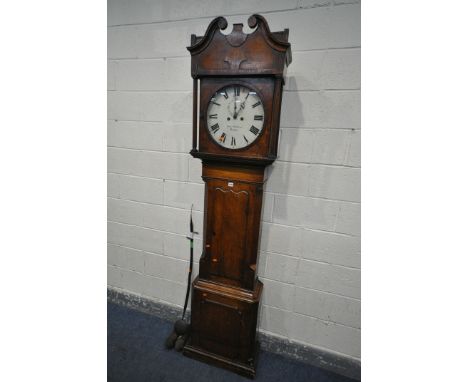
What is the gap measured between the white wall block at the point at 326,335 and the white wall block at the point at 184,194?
3.46ft

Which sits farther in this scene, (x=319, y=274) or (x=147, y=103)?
(x=147, y=103)

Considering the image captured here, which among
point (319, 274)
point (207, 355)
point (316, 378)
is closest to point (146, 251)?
point (207, 355)

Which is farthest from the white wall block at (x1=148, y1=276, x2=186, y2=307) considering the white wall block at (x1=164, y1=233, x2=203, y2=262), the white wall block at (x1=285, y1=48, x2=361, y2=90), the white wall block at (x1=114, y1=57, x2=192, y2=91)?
the white wall block at (x1=285, y1=48, x2=361, y2=90)

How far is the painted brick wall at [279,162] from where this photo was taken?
1.32 meters

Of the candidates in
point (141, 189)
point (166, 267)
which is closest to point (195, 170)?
point (141, 189)

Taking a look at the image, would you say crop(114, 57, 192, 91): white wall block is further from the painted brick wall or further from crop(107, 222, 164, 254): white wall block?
crop(107, 222, 164, 254): white wall block

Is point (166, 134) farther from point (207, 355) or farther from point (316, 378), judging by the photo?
point (316, 378)

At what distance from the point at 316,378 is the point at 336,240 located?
960 millimetres

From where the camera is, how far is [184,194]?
174cm

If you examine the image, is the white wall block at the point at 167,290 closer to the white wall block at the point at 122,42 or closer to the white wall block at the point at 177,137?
the white wall block at the point at 177,137

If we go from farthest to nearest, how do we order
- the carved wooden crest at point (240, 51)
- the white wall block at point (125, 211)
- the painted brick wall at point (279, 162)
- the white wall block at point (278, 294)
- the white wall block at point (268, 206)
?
the white wall block at point (125, 211)
the white wall block at point (278, 294)
the white wall block at point (268, 206)
the painted brick wall at point (279, 162)
the carved wooden crest at point (240, 51)

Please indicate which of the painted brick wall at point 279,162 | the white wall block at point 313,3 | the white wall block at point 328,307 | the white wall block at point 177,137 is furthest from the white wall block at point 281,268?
the white wall block at point 313,3

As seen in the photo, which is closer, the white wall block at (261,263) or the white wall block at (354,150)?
the white wall block at (354,150)

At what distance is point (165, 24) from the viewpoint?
1536 mm
